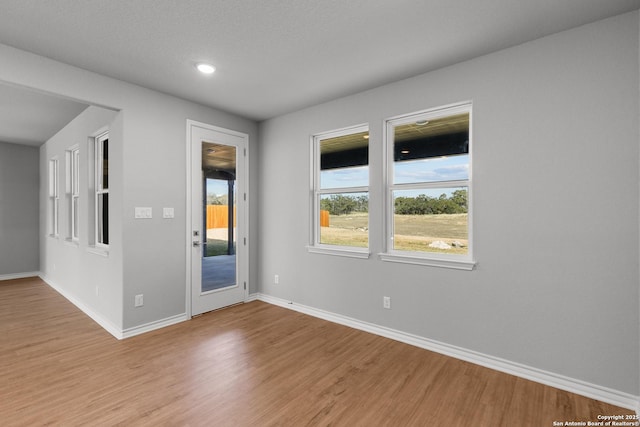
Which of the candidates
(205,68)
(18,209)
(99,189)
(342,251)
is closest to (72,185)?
(99,189)

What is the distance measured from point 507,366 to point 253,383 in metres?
2.06

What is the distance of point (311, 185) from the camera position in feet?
13.0

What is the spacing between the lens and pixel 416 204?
10.3ft

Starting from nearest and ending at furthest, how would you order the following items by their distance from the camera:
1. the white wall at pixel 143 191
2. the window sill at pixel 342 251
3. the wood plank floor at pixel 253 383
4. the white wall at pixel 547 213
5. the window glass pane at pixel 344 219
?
the wood plank floor at pixel 253 383, the white wall at pixel 547 213, the white wall at pixel 143 191, the window sill at pixel 342 251, the window glass pane at pixel 344 219

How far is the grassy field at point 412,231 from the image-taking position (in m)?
2.88

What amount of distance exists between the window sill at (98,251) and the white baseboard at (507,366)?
2672 mm

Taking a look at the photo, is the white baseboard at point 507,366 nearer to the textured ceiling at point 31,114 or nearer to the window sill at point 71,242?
the window sill at point 71,242

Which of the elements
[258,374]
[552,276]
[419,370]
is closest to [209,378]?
[258,374]

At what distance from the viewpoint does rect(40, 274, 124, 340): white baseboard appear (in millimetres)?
3211

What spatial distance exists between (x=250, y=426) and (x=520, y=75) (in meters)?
3.22

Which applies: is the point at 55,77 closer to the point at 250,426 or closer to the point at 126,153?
the point at 126,153

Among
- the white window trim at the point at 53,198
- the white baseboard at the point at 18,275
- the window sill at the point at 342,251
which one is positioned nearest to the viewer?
the window sill at the point at 342,251

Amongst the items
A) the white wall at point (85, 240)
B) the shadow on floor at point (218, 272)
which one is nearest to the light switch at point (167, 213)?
the white wall at point (85, 240)

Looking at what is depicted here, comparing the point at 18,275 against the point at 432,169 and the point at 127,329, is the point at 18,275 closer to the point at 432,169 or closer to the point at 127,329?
the point at 127,329
